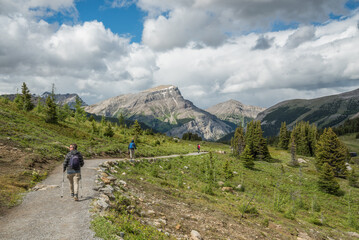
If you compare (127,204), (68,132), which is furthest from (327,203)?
(68,132)

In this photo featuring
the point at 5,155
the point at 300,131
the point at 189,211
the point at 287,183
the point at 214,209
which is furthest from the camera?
the point at 300,131

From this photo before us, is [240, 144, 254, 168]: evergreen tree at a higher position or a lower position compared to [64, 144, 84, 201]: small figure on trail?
lower

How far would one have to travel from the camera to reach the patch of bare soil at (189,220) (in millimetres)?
10203

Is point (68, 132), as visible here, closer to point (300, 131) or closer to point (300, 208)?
point (300, 208)

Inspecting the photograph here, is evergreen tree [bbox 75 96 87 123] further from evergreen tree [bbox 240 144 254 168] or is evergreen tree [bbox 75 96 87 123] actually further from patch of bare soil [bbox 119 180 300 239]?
patch of bare soil [bbox 119 180 300 239]

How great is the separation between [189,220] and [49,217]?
703 centimetres

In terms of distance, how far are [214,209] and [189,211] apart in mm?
2666

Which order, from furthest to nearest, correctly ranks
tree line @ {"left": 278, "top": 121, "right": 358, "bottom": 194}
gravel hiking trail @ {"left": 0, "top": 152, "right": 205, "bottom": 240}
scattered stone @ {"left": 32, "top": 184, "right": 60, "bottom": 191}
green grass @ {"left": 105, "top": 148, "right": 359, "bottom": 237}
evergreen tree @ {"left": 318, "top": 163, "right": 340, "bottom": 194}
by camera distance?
1. tree line @ {"left": 278, "top": 121, "right": 358, "bottom": 194}
2. evergreen tree @ {"left": 318, "top": 163, "right": 340, "bottom": 194}
3. green grass @ {"left": 105, "top": 148, "right": 359, "bottom": 237}
4. scattered stone @ {"left": 32, "top": 184, "right": 60, "bottom": 191}
5. gravel hiking trail @ {"left": 0, "top": 152, "right": 205, "bottom": 240}

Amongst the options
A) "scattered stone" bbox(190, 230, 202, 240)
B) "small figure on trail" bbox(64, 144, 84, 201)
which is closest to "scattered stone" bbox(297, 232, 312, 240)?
"scattered stone" bbox(190, 230, 202, 240)

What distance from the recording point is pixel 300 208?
1000 inches

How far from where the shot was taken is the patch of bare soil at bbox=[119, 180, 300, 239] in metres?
10.2

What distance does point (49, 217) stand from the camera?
875cm

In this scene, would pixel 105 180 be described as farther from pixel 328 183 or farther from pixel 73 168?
pixel 328 183

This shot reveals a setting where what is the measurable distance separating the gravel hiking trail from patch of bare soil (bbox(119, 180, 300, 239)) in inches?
114
